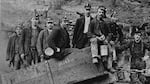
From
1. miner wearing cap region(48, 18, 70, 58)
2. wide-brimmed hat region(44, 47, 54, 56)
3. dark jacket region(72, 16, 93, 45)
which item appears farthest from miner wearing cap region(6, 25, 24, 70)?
wide-brimmed hat region(44, 47, 54, 56)

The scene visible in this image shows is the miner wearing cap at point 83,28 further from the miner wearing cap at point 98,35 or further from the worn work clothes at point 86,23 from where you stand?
the miner wearing cap at point 98,35

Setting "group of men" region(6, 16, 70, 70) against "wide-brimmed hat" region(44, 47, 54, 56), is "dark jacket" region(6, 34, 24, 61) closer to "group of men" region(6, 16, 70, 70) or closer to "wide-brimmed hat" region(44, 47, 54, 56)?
"group of men" region(6, 16, 70, 70)

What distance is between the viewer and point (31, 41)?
8.47 meters

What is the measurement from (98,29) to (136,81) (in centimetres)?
131

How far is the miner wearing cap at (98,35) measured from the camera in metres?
6.24

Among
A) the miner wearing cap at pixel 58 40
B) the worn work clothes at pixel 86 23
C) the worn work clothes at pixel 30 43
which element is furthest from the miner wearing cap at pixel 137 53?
the worn work clothes at pixel 30 43

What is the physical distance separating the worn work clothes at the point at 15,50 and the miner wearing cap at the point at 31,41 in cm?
14

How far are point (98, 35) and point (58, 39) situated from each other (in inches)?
36.7

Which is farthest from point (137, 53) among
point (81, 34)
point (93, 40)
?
point (81, 34)

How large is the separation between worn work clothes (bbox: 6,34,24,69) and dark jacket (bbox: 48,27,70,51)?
6.15ft

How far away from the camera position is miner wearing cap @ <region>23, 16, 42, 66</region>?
8.37 metres

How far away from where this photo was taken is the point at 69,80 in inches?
261

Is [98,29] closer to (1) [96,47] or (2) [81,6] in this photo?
(1) [96,47]

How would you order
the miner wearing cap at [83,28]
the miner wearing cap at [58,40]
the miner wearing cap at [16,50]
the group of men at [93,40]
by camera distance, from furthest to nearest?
the miner wearing cap at [16,50], the miner wearing cap at [83,28], the miner wearing cap at [58,40], the group of men at [93,40]
